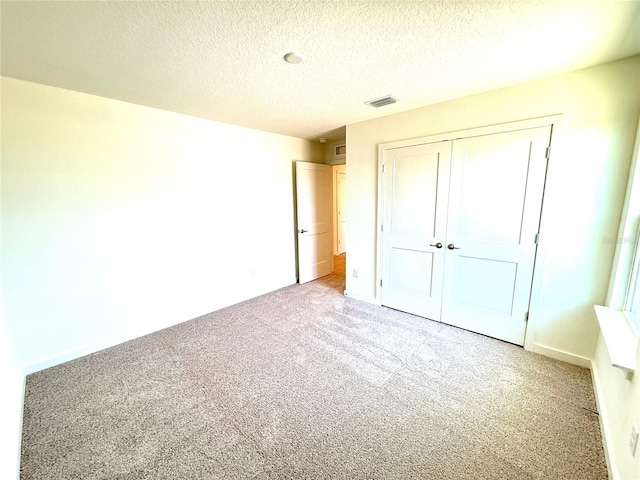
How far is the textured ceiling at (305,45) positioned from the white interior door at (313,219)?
1782 mm

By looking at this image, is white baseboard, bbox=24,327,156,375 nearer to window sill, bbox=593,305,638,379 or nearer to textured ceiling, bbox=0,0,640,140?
textured ceiling, bbox=0,0,640,140

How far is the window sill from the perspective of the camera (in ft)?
4.16

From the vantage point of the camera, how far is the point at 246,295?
3.67 meters

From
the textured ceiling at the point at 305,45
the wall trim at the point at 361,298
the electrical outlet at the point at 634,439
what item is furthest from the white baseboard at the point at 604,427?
the textured ceiling at the point at 305,45

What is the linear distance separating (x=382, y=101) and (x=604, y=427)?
2.91 metres

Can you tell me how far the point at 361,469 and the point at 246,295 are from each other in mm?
2669

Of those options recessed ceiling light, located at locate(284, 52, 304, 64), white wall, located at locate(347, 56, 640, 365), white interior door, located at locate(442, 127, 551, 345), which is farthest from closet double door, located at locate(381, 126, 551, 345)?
recessed ceiling light, located at locate(284, 52, 304, 64)

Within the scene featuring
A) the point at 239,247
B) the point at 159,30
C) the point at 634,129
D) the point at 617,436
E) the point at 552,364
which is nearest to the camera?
the point at 617,436

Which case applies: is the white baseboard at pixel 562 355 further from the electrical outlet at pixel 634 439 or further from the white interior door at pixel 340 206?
the white interior door at pixel 340 206

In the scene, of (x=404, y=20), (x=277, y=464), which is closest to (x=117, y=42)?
(x=404, y=20)

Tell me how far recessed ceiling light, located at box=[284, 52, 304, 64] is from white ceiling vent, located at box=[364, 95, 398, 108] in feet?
3.38

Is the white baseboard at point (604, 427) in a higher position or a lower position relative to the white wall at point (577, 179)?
lower

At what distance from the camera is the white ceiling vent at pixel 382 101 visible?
2496 mm

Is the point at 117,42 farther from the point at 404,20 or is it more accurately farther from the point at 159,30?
the point at 404,20
